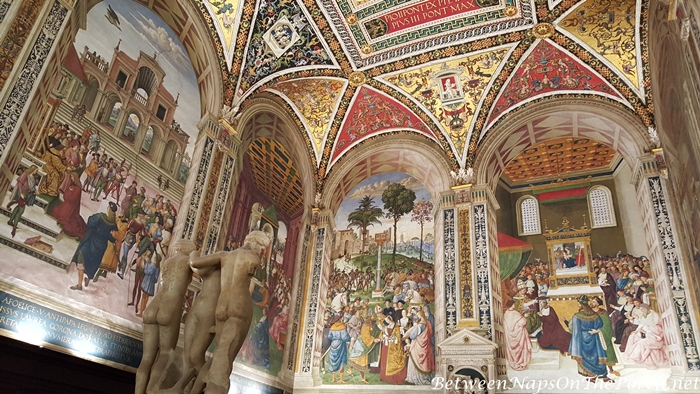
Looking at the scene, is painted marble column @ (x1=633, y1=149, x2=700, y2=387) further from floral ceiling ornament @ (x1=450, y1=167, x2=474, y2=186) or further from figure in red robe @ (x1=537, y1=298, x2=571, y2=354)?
floral ceiling ornament @ (x1=450, y1=167, x2=474, y2=186)

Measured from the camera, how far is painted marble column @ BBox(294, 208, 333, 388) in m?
11.2

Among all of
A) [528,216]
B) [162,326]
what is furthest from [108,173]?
[528,216]

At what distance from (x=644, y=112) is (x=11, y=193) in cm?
1128

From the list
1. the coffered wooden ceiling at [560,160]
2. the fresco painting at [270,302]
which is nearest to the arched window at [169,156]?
the fresco painting at [270,302]

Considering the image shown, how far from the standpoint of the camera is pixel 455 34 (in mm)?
10656

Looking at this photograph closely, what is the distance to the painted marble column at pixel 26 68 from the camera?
6.23 metres

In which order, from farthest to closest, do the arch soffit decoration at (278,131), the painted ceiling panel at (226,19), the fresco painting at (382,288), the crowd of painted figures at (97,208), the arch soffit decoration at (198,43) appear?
the fresco painting at (382,288), the arch soffit decoration at (278,131), the painted ceiling panel at (226,19), the arch soffit decoration at (198,43), the crowd of painted figures at (97,208)

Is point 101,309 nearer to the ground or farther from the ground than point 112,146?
nearer to the ground

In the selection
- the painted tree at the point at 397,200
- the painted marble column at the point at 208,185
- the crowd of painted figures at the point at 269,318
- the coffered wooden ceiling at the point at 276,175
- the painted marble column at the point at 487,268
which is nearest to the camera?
the painted marble column at the point at 208,185

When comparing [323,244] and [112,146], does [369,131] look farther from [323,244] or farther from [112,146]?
[112,146]

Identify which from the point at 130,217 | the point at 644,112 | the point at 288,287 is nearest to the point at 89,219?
the point at 130,217

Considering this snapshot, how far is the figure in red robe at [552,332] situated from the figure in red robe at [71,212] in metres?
9.06

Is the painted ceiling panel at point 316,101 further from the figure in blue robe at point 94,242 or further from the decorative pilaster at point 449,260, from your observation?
the figure in blue robe at point 94,242

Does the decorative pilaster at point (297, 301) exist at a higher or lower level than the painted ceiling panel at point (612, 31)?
lower
